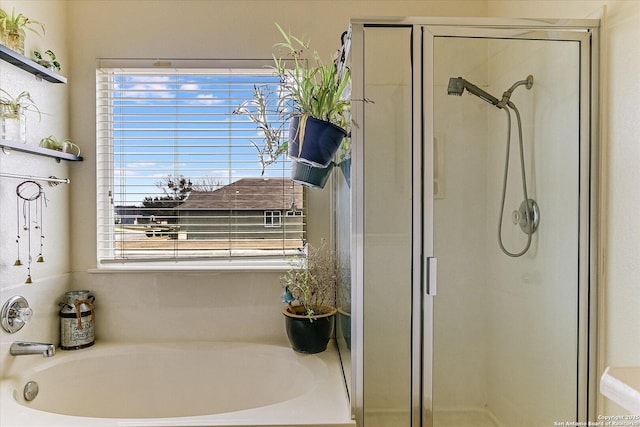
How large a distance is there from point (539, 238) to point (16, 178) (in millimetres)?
2146

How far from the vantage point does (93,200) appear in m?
2.21

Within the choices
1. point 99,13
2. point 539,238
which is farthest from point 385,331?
point 99,13

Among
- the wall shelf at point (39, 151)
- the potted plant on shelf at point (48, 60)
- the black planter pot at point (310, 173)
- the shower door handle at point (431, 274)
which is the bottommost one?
the shower door handle at point (431, 274)

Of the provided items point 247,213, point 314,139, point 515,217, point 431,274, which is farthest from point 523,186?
point 247,213

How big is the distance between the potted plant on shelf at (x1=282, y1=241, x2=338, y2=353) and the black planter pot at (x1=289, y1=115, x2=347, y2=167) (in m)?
0.64

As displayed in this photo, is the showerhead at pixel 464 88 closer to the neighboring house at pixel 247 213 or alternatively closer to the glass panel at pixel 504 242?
the glass panel at pixel 504 242

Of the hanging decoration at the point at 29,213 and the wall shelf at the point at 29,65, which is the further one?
the hanging decoration at the point at 29,213

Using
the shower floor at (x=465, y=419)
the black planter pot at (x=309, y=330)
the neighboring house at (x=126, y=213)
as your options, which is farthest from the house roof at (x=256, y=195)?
the shower floor at (x=465, y=419)

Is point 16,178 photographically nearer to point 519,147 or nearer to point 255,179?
point 255,179

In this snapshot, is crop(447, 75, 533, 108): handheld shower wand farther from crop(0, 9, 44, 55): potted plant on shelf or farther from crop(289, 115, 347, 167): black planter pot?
crop(0, 9, 44, 55): potted plant on shelf

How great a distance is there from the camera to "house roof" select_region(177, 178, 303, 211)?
227 cm

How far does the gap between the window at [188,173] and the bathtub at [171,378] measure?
481 mm

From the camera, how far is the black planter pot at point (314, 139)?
4.95ft

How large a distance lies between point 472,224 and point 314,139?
25.7 inches
